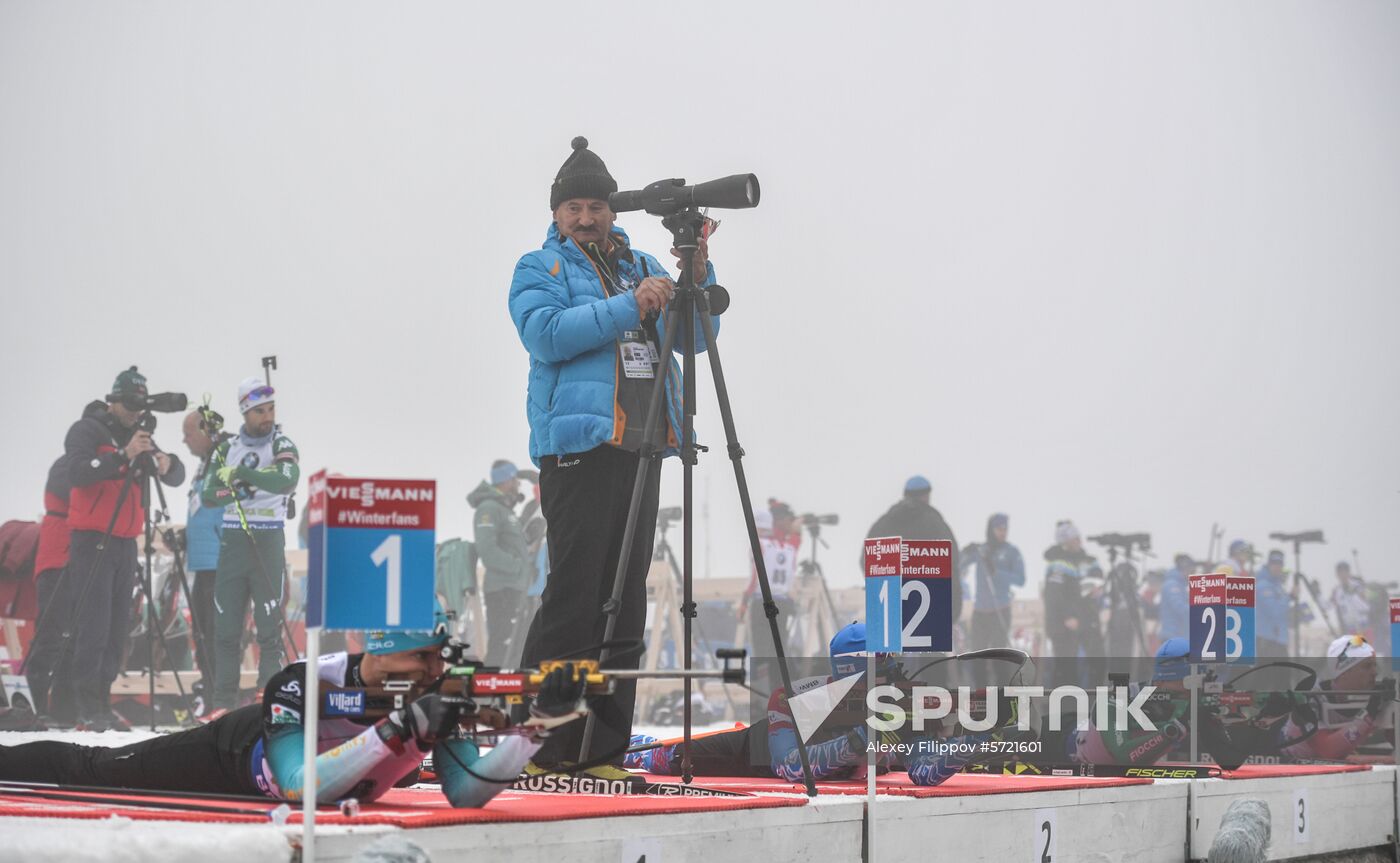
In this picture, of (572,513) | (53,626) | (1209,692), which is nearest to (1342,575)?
(1209,692)

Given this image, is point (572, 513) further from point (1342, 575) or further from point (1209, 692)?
point (1342, 575)

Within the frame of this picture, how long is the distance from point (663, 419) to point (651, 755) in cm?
137

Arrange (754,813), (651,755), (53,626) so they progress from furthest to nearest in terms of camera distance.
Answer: (53,626), (651,755), (754,813)

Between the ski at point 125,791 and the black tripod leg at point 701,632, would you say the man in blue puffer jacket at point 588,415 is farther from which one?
the black tripod leg at point 701,632

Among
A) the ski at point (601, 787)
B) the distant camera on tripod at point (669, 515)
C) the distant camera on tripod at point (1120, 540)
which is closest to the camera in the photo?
the ski at point (601, 787)

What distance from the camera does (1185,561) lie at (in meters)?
14.2

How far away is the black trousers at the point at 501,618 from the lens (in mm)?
8867

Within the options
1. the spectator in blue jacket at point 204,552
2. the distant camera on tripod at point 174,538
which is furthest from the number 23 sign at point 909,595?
the distant camera on tripod at point 174,538

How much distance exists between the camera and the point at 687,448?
→ 11.8 feet

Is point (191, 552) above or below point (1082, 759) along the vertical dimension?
above

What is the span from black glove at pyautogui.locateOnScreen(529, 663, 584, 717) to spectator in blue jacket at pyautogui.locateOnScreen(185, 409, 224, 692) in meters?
5.07

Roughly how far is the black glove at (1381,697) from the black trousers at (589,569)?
3626 mm

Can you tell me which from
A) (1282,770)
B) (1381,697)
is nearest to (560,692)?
(1282,770)

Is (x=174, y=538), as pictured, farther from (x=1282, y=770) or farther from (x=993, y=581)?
(x=993, y=581)
